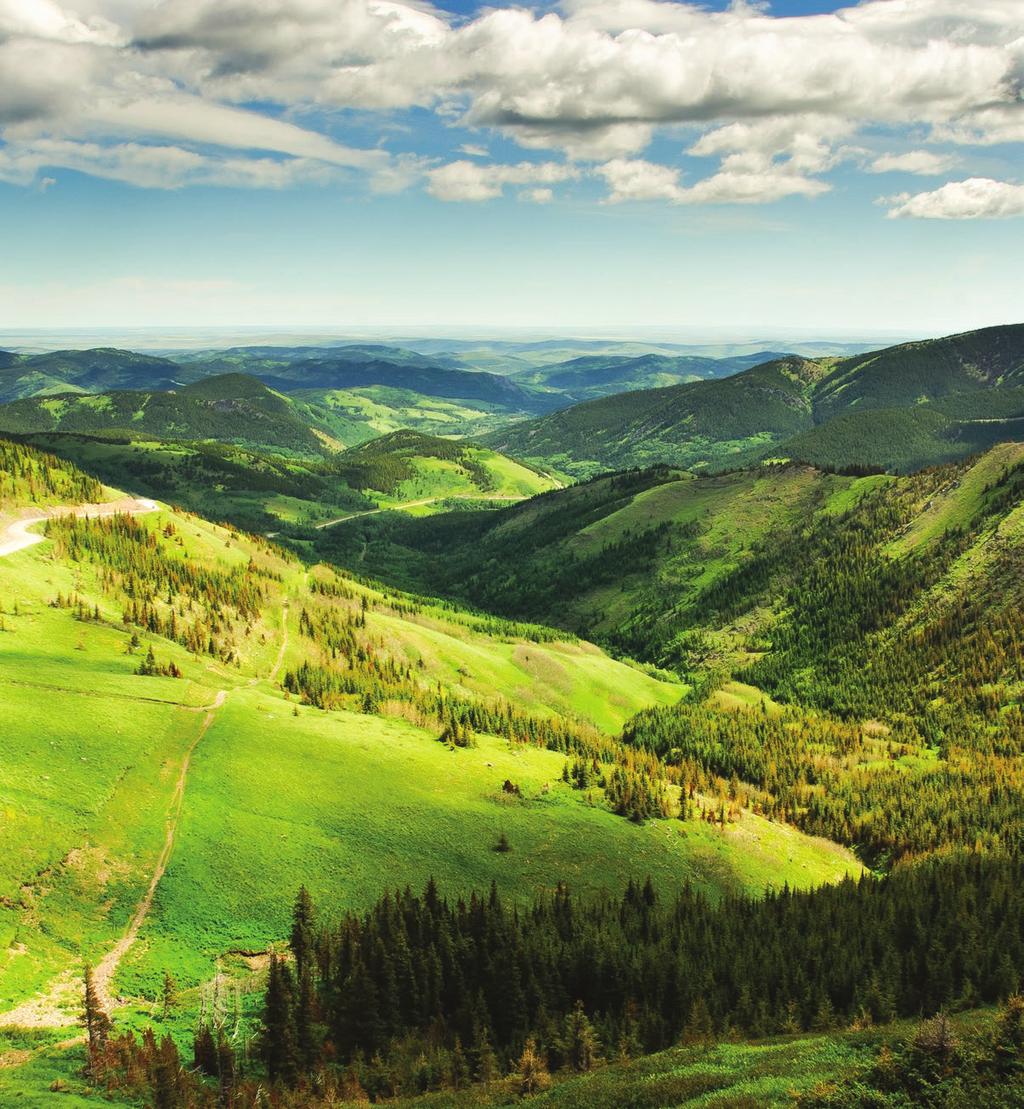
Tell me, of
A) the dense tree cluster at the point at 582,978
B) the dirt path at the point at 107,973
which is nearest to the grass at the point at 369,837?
the dirt path at the point at 107,973

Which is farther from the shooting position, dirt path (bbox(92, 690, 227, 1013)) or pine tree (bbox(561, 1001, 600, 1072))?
pine tree (bbox(561, 1001, 600, 1072))

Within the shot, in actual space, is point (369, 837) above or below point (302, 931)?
below

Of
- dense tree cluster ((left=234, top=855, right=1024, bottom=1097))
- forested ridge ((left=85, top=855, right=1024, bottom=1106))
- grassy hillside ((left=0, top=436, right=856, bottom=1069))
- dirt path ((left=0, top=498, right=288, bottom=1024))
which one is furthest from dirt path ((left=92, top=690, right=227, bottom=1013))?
dense tree cluster ((left=234, top=855, right=1024, bottom=1097))

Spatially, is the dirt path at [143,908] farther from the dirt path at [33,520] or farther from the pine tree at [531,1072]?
the dirt path at [33,520]

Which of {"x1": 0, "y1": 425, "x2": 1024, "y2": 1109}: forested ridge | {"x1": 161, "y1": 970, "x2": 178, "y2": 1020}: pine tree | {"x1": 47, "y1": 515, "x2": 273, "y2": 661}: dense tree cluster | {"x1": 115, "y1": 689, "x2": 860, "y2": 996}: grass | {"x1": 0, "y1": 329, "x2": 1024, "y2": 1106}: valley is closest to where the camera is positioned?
{"x1": 0, "y1": 425, "x2": 1024, "y2": 1109}: forested ridge

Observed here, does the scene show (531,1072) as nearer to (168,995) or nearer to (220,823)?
(168,995)

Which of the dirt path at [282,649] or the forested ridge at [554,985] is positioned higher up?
the dirt path at [282,649]

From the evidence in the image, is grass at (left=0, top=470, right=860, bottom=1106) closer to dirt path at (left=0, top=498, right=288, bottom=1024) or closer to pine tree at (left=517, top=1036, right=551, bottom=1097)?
dirt path at (left=0, top=498, right=288, bottom=1024)

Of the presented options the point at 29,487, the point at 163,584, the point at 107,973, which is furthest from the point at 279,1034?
the point at 29,487

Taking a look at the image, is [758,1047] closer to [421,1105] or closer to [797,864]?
[421,1105]
